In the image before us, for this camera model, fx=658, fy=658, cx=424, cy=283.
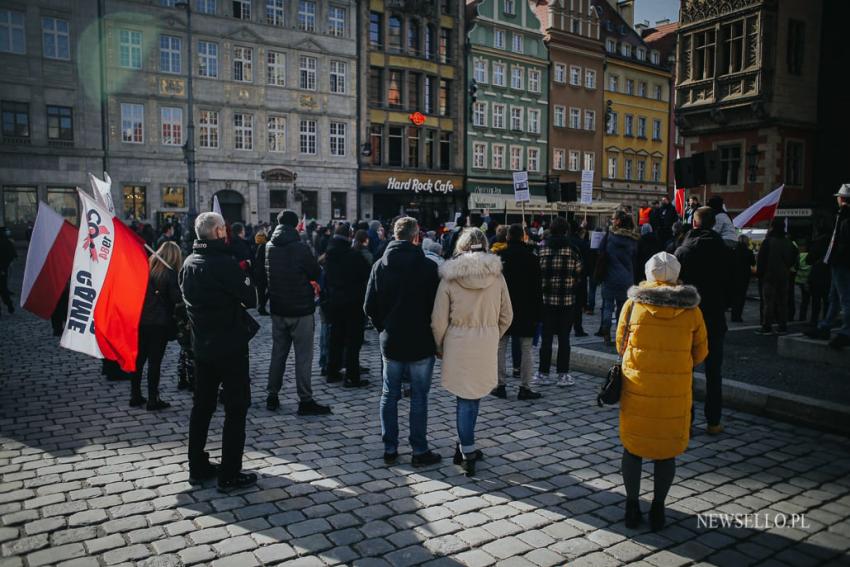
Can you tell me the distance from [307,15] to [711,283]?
34.7 m

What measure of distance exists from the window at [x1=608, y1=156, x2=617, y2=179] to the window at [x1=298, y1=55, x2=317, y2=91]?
2555cm

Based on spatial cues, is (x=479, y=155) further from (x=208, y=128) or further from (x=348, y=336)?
(x=348, y=336)

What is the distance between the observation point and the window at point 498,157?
4512 cm

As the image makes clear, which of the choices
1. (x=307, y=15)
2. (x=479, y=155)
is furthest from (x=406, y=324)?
(x=479, y=155)

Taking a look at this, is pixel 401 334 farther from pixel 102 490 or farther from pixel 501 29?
pixel 501 29

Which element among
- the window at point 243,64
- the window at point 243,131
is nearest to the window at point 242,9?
the window at point 243,64

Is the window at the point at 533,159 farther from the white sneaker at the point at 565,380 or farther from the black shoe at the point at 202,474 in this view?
the black shoe at the point at 202,474

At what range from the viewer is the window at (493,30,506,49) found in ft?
146

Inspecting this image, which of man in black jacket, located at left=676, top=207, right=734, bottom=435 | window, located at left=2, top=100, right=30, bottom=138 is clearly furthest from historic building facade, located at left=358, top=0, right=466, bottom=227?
man in black jacket, located at left=676, top=207, right=734, bottom=435

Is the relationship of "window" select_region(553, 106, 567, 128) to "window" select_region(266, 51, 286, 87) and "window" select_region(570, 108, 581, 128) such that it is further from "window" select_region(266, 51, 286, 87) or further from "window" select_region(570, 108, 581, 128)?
"window" select_region(266, 51, 286, 87)

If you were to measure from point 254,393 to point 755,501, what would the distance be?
5430 millimetres

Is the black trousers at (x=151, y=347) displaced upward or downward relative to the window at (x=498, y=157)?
downward

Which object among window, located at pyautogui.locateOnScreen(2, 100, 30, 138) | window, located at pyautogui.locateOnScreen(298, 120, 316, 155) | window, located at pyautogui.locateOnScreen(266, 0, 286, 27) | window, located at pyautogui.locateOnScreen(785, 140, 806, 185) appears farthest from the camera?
window, located at pyautogui.locateOnScreen(298, 120, 316, 155)

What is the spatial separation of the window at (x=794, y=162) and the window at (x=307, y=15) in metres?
24.7
